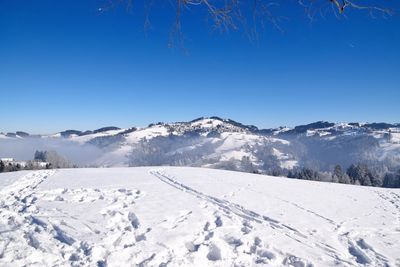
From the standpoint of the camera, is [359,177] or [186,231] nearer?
[186,231]

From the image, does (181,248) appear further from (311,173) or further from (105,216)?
(311,173)

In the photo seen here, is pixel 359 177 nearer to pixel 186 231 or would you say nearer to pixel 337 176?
pixel 337 176

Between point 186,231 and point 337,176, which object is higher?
point 186,231

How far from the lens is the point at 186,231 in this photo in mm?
7852

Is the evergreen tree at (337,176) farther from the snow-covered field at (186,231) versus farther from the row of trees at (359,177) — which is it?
the snow-covered field at (186,231)

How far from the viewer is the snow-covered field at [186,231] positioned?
19.9 feet

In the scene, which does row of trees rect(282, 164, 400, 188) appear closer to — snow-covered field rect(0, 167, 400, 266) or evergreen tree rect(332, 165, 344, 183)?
evergreen tree rect(332, 165, 344, 183)

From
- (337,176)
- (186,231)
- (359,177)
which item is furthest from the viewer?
(359,177)

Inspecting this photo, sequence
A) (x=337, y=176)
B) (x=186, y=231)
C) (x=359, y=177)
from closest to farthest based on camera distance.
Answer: (x=186, y=231), (x=337, y=176), (x=359, y=177)

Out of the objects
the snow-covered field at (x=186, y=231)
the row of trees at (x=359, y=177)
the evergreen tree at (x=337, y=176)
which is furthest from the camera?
the row of trees at (x=359, y=177)

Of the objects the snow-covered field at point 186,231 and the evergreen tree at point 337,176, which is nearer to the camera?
the snow-covered field at point 186,231

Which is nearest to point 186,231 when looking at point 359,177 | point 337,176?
point 337,176

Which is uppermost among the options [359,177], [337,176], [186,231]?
[186,231]

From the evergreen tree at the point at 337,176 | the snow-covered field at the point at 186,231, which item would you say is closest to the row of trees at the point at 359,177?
the evergreen tree at the point at 337,176
